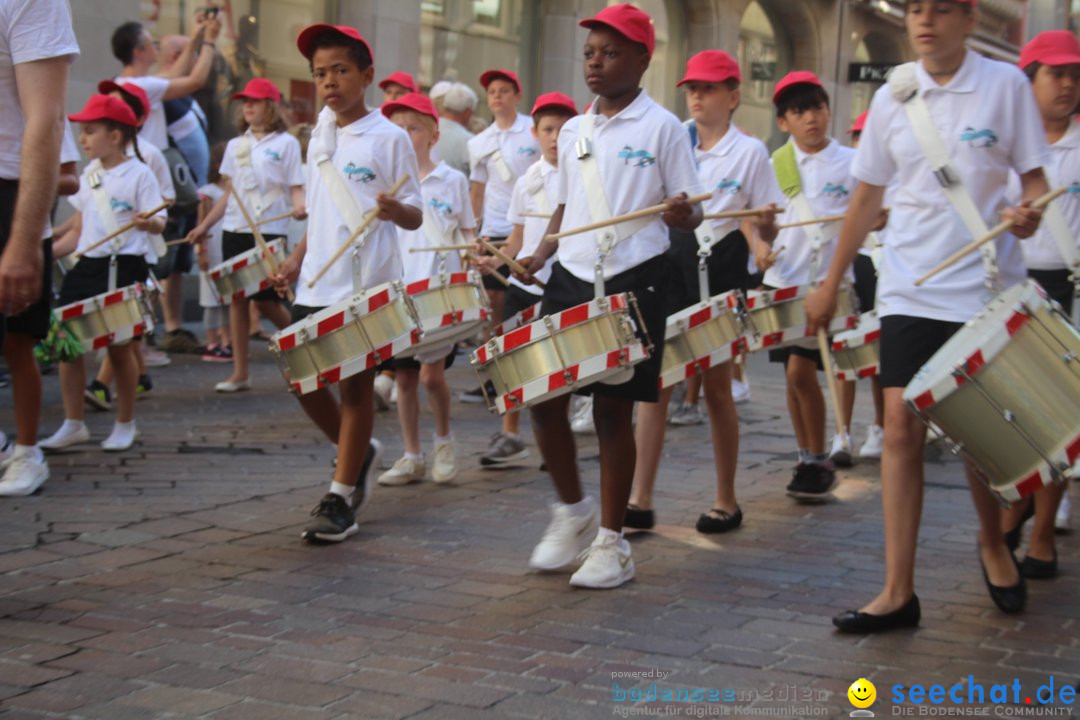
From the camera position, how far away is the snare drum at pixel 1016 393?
453cm

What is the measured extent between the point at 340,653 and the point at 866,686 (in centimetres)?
153

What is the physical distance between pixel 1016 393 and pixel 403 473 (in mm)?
3910

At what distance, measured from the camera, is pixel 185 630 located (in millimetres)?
4809

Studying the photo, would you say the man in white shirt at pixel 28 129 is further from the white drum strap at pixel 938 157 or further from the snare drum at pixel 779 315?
the snare drum at pixel 779 315

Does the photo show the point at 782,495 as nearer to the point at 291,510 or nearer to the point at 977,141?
the point at 291,510

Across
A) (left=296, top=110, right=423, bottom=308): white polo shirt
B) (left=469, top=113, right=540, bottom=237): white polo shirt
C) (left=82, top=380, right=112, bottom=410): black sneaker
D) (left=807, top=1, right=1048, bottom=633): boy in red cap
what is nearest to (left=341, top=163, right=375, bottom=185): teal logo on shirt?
(left=296, top=110, right=423, bottom=308): white polo shirt

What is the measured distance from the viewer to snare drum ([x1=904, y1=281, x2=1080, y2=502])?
453 cm

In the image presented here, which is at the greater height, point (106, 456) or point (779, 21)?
point (779, 21)

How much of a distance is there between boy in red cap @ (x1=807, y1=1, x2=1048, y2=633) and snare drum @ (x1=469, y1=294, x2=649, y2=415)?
34.5 inches

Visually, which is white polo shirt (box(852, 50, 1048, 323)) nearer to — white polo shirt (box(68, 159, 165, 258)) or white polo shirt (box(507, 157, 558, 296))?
white polo shirt (box(507, 157, 558, 296))

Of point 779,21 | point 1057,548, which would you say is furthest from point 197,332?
point 779,21

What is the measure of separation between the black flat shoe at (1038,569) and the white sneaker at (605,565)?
1605 mm

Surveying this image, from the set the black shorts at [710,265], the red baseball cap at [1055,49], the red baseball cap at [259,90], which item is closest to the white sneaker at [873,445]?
the black shorts at [710,265]

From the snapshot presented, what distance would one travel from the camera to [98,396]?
9.96 metres
